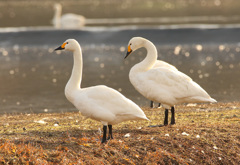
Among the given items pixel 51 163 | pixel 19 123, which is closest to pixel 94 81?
pixel 19 123

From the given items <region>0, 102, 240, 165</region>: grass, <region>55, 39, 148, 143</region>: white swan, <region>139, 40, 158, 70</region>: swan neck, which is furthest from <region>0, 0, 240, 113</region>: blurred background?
<region>55, 39, 148, 143</region>: white swan

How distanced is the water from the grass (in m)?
3.93

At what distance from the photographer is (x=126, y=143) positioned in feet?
24.8

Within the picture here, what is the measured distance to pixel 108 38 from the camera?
2598cm

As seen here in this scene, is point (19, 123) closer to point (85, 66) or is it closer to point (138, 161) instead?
point (138, 161)

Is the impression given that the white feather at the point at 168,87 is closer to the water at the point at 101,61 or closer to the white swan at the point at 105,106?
the white swan at the point at 105,106

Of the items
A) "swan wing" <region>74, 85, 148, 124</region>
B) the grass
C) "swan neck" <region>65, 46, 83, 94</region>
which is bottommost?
the grass

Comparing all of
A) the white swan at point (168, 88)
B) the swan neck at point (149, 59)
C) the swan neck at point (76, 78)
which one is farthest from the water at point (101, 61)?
the swan neck at point (76, 78)

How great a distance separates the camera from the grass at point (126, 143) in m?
7.05

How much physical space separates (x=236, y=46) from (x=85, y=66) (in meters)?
8.22

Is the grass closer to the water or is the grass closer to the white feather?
the white feather

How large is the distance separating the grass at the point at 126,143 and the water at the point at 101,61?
3927 mm

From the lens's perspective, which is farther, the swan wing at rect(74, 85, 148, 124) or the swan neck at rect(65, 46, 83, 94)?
the swan neck at rect(65, 46, 83, 94)

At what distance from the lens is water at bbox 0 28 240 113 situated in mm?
14281
